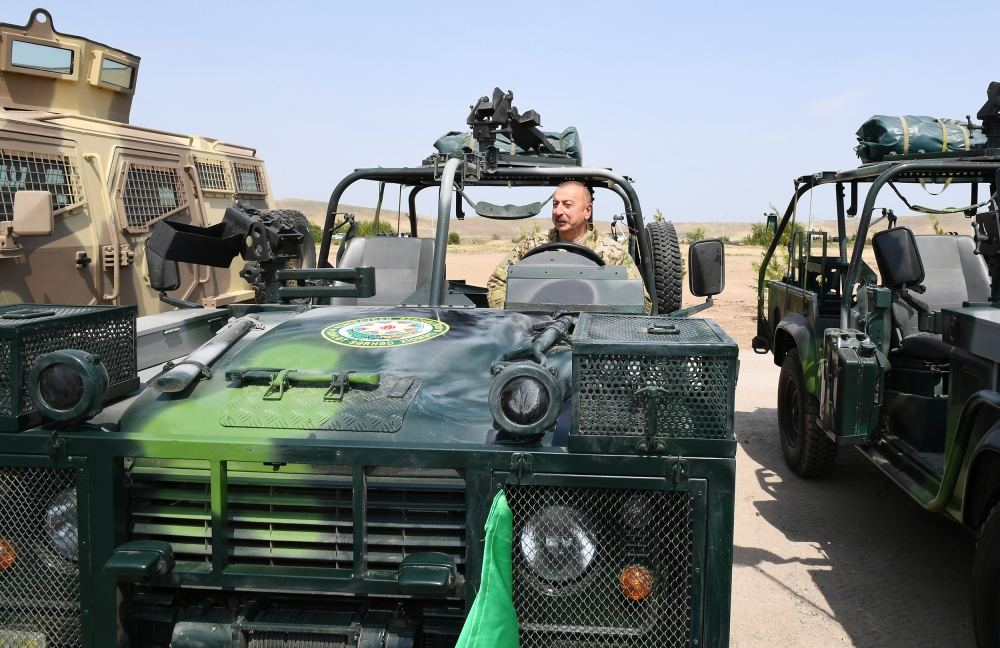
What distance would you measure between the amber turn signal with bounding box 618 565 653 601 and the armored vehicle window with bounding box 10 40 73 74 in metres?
8.57

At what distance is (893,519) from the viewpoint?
216 inches

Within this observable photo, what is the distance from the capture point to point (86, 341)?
2.79 m

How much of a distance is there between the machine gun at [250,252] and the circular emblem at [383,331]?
293 mm

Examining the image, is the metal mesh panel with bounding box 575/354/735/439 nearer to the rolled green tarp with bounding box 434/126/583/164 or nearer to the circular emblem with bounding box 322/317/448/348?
the circular emblem with bounding box 322/317/448/348

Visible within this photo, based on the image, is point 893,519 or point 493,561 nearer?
point 493,561

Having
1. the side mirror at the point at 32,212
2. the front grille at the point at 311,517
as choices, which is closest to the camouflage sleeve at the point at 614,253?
the front grille at the point at 311,517

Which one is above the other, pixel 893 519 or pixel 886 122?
pixel 886 122

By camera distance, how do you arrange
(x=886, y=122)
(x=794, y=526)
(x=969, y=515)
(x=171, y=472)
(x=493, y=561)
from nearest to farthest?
(x=493, y=561) → (x=171, y=472) → (x=969, y=515) → (x=794, y=526) → (x=886, y=122)

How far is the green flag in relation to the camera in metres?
2.25

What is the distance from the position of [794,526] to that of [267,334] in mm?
3568

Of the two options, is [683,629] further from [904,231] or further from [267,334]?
[904,231]

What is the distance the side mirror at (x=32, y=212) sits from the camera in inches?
252

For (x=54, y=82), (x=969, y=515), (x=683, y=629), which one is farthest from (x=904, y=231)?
(x=54, y=82)

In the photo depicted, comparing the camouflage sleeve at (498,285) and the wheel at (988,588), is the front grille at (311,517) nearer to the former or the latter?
the camouflage sleeve at (498,285)
